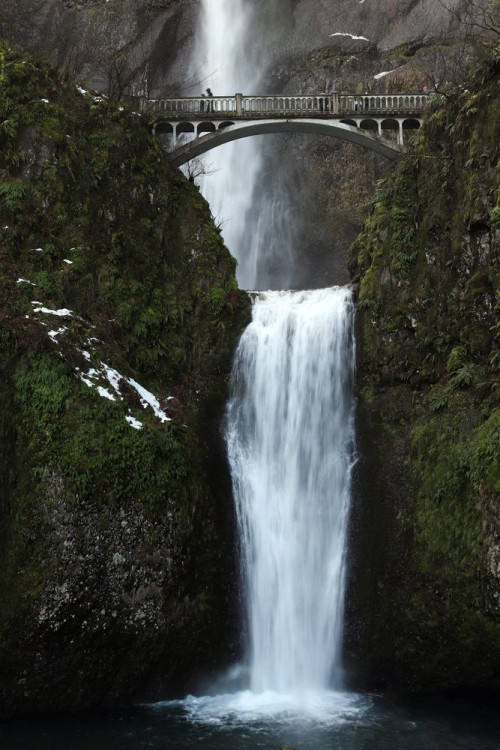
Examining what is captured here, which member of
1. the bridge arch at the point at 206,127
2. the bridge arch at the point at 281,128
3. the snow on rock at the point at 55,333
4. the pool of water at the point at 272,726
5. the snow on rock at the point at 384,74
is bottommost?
the pool of water at the point at 272,726

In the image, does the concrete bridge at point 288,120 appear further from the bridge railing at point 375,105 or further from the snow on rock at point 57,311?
the snow on rock at point 57,311

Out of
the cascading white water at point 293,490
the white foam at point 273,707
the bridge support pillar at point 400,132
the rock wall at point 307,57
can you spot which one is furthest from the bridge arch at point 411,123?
the white foam at point 273,707

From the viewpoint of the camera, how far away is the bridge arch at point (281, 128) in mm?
22672

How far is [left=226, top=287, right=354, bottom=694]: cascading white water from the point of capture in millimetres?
14258

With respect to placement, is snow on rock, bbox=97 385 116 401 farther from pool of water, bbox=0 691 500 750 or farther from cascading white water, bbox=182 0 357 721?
pool of water, bbox=0 691 500 750

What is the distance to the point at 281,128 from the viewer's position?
77.1 ft

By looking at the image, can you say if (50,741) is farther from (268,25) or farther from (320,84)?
(268,25)

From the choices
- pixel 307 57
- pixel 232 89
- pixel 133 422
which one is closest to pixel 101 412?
pixel 133 422

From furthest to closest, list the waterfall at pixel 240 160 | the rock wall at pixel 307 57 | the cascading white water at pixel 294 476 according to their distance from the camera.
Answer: the rock wall at pixel 307 57
the waterfall at pixel 240 160
the cascading white water at pixel 294 476

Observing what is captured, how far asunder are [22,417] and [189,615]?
523 cm

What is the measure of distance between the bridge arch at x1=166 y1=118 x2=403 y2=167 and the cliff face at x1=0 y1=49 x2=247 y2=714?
3.14 m

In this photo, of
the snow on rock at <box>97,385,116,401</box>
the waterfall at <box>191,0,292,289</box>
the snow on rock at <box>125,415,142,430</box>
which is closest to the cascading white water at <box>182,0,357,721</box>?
the snow on rock at <box>125,415,142,430</box>

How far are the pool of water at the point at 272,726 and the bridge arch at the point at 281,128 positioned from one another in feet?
54.3

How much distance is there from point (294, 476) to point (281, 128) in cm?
1317
